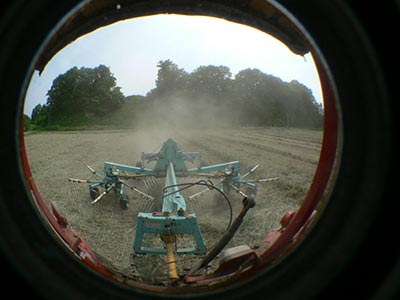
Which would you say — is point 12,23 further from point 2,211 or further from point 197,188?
point 197,188

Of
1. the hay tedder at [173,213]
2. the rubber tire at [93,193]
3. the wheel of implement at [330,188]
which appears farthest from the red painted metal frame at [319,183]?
the rubber tire at [93,193]

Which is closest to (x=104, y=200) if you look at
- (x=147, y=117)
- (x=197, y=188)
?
(x=197, y=188)

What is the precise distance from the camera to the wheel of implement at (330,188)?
2.47ft

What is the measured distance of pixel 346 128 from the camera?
858 mm

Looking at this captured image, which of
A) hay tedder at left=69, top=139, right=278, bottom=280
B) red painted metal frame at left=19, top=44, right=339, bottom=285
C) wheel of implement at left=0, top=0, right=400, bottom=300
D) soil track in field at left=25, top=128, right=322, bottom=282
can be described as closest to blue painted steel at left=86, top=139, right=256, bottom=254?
hay tedder at left=69, top=139, right=278, bottom=280

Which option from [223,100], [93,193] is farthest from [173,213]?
[223,100]

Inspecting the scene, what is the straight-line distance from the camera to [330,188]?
90 cm

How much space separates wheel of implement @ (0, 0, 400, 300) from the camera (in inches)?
29.7

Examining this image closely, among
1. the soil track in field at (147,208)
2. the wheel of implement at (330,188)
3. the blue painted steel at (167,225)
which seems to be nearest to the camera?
the wheel of implement at (330,188)

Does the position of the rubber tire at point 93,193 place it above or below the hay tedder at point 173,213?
below

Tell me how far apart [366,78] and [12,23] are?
1022 millimetres

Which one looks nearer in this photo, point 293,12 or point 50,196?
point 293,12

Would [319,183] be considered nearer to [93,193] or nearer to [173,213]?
[173,213]

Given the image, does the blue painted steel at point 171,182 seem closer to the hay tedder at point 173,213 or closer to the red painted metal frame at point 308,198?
the hay tedder at point 173,213
